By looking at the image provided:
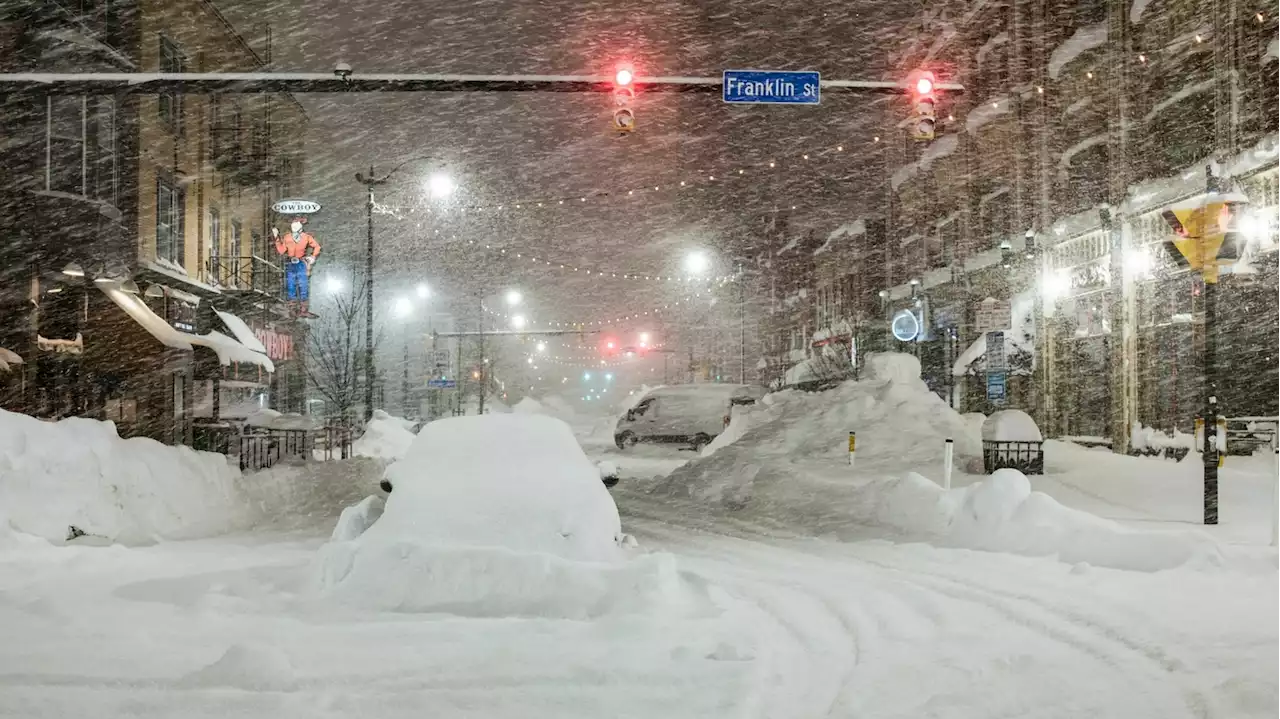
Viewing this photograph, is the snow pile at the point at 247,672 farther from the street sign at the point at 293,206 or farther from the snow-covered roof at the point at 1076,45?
the snow-covered roof at the point at 1076,45

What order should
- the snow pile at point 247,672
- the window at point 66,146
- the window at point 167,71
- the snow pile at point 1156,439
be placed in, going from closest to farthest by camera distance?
the snow pile at point 247,672, the snow pile at point 1156,439, the window at point 66,146, the window at point 167,71

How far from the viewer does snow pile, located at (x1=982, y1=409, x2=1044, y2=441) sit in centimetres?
2108

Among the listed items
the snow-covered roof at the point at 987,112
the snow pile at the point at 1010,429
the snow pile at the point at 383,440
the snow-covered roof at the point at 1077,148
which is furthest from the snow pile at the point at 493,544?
the snow-covered roof at the point at 987,112

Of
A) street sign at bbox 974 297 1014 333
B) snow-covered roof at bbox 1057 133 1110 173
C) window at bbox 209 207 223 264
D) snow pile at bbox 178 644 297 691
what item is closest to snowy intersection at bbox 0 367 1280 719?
snow pile at bbox 178 644 297 691

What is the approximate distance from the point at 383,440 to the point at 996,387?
2013cm

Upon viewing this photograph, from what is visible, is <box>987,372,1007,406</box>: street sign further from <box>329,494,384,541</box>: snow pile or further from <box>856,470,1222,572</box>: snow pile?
<box>329,494,384,541</box>: snow pile

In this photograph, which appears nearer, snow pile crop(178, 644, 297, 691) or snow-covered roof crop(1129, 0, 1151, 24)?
snow pile crop(178, 644, 297, 691)

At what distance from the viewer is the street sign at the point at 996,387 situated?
33469 mm

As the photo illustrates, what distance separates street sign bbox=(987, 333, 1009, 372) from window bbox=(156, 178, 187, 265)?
23.6m

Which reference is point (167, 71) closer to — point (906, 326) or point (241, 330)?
point (241, 330)

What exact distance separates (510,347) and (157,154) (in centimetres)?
8100

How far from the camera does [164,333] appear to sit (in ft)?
86.4

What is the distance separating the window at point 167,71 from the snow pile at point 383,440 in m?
11.1

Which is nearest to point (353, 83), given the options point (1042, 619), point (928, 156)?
point (1042, 619)
